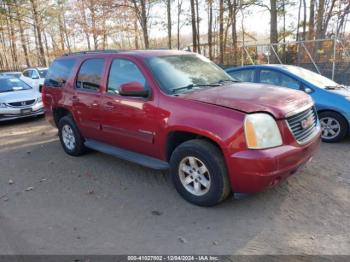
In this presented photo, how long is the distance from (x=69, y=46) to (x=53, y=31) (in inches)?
85.3

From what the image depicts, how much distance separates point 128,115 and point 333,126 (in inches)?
156

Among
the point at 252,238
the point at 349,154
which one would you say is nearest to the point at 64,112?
the point at 252,238

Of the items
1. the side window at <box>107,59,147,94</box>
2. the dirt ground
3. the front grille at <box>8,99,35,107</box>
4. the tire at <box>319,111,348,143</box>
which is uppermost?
the side window at <box>107,59,147,94</box>

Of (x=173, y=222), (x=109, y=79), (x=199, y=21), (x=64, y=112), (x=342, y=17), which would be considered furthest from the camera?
(x=199, y=21)

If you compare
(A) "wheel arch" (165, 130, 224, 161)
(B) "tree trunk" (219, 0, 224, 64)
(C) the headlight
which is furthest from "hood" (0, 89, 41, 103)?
(B) "tree trunk" (219, 0, 224, 64)

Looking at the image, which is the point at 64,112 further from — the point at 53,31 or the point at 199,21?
the point at 53,31

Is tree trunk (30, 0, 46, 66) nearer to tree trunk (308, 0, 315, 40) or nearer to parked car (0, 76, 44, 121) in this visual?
parked car (0, 76, 44, 121)

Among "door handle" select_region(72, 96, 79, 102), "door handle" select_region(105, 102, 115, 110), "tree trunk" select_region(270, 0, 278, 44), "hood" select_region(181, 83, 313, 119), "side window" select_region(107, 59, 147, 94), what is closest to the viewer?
"hood" select_region(181, 83, 313, 119)

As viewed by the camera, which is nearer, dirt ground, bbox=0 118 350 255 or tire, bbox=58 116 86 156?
dirt ground, bbox=0 118 350 255

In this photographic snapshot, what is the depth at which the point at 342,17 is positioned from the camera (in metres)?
18.2

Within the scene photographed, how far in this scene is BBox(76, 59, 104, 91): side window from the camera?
4953 millimetres

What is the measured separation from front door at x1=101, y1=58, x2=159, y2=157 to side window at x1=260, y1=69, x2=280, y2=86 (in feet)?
11.3

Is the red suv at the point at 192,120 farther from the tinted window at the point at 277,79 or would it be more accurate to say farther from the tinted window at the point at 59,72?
the tinted window at the point at 277,79

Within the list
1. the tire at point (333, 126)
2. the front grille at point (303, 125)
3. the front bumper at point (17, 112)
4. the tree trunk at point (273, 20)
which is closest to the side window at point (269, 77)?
the tire at point (333, 126)
